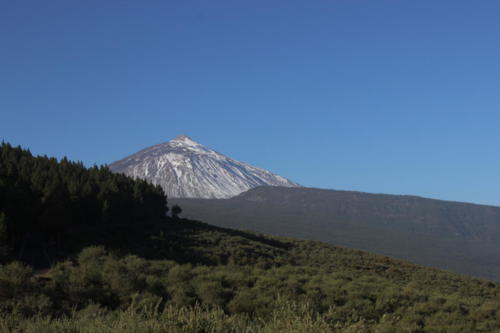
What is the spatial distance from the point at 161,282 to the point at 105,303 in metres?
2.70

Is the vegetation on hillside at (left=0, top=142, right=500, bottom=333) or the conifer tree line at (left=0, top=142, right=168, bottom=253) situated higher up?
the conifer tree line at (left=0, top=142, right=168, bottom=253)

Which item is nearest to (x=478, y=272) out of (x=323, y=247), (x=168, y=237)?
(x=323, y=247)

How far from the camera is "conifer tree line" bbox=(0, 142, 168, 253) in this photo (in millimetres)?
42344

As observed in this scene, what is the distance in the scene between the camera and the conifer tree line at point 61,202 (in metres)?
42.3

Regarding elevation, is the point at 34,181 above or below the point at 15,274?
above

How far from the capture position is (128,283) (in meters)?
17.0

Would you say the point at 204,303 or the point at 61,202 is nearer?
the point at 204,303

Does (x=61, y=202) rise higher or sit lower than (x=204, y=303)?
higher

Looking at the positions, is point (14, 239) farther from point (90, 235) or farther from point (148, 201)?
point (148, 201)

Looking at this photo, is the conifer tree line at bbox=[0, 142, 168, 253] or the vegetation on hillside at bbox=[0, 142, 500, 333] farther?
the conifer tree line at bbox=[0, 142, 168, 253]

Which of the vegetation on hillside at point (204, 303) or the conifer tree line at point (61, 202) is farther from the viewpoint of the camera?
the conifer tree line at point (61, 202)

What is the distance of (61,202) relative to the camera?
4538 centimetres

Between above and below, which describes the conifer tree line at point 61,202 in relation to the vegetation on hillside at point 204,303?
above

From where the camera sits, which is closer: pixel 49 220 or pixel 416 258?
pixel 49 220
